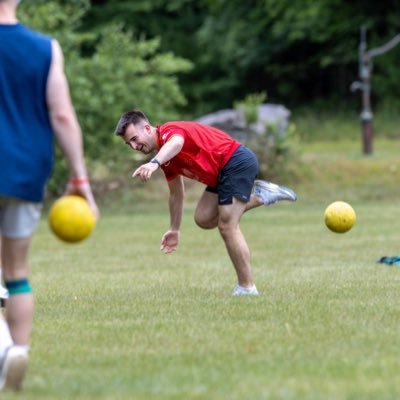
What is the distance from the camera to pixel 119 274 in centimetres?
1291

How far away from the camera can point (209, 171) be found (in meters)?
9.38

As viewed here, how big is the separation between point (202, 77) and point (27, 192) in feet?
141

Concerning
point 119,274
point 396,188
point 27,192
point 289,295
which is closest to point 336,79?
point 396,188

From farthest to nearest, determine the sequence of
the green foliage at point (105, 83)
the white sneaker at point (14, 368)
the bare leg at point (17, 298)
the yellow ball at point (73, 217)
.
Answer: the green foliage at point (105, 83) < the yellow ball at point (73, 217) < the bare leg at point (17, 298) < the white sneaker at point (14, 368)

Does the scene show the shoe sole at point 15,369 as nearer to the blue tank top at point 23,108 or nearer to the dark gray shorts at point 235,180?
the blue tank top at point 23,108

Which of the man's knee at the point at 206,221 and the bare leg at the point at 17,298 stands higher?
the man's knee at the point at 206,221

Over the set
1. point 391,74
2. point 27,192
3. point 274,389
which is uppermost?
point 391,74

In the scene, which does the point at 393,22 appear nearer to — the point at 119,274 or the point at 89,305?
the point at 119,274

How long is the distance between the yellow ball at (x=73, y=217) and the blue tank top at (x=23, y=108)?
272mm

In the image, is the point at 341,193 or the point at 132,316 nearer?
the point at 132,316

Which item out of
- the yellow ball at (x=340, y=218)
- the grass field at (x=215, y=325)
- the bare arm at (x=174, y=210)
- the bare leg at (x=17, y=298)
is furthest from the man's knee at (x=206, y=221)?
the bare leg at (x=17, y=298)

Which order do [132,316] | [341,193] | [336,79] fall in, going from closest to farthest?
[132,316] < [341,193] < [336,79]

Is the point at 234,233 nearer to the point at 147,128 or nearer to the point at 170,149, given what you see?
the point at 170,149

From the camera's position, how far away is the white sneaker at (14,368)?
5.50m
